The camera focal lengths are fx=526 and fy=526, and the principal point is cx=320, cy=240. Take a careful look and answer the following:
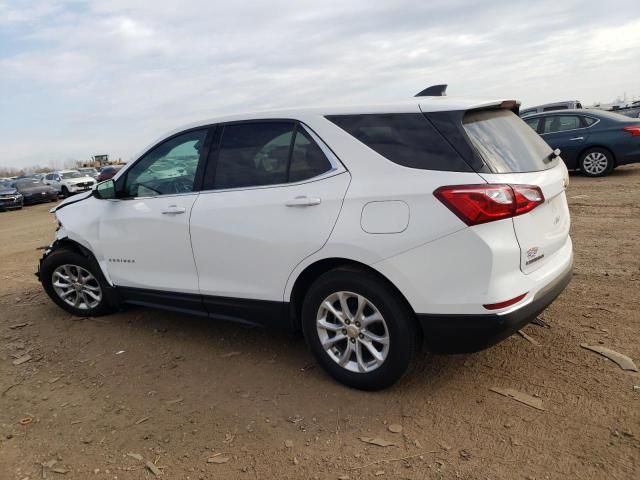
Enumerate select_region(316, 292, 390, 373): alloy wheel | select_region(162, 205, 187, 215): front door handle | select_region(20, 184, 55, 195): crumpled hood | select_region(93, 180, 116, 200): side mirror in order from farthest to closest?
select_region(20, 184, 55, 195): crumpled hood < select_region(93, 180, 116, 200): side mirror < select_region(162, 205, 187, 215): front door handle < select_region(316, 292, 390, 373): alloy wheel

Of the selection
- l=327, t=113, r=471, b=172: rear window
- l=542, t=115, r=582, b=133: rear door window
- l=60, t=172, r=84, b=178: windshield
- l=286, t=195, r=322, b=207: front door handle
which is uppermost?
l=327, t=113, r=471, b=172: rear window

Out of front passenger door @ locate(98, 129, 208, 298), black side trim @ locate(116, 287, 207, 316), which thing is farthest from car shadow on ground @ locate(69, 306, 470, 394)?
front passenger door @ locate(98, 129, 208, 298)

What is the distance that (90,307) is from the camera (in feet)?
16.7

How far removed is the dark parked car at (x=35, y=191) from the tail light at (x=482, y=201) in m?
26.5

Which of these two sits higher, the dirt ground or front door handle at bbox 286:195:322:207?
front door handle at bbox 286:195:322:207

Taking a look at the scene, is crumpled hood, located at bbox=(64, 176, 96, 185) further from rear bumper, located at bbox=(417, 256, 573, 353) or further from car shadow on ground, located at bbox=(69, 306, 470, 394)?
rear bumper, located at bbox=(417, 256, 573, 353)

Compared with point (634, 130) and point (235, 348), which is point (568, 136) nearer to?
point (634, 130)

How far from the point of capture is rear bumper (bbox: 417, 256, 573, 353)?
285 centimetres

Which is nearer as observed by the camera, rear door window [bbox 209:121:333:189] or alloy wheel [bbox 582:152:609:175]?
rear door window [bbox 209:121:333:189]

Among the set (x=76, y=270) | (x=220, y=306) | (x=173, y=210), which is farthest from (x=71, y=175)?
(x=220, y=306)

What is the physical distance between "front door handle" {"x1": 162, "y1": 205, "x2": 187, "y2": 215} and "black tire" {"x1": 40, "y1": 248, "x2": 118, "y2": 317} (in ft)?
3.78

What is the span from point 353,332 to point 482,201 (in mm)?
1121

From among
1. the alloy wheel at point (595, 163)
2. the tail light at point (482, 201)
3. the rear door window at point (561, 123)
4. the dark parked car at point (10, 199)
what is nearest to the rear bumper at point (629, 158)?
the alloy wheel at point (595, 163)

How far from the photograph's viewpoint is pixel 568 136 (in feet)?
37.5
